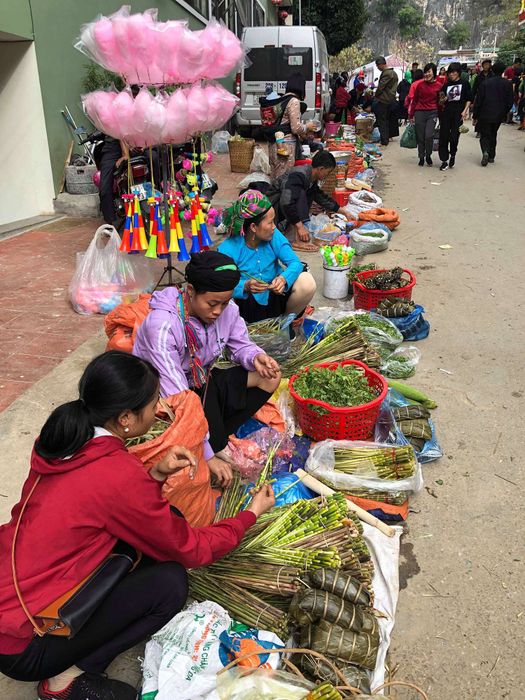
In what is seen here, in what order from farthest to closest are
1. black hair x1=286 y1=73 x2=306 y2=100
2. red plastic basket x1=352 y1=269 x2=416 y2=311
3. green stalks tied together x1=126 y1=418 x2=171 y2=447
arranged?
black hair x1=286 y1=73 x2=306 y2=100, red plastic basket x1=352 y1=269 x2=416 y2=311, green stalks tied together x1=126 y1=418 x2=171 y2=447

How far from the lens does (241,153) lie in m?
10.6

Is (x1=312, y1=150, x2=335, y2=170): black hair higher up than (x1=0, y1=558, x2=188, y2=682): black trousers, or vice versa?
(x1=312, y1=150, x2=335, y2=170): black hair

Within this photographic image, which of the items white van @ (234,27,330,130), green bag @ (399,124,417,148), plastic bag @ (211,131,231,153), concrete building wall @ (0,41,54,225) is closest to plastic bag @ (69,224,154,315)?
concrete building wall @ (0,41,54,225)

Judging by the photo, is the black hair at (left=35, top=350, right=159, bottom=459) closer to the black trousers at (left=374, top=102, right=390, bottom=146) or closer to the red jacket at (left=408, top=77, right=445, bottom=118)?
the red jacket at (left=408, top=77, right=445, bottom=118)

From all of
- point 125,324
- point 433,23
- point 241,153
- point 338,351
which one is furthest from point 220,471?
point 433,23

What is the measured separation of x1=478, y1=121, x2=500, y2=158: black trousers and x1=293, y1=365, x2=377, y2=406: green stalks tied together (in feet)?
33.5

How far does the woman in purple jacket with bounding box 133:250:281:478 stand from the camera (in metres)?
2.69

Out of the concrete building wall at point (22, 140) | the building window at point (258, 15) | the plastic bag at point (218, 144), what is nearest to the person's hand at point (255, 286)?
the concrete building wall at point (22, 140)

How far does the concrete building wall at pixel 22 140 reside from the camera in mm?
7266

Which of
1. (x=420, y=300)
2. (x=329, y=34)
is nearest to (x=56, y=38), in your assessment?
(x=420, y=300)

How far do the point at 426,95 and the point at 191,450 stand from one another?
1079cm

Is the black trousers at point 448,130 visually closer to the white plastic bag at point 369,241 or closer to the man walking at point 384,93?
the man walking at point 384,93

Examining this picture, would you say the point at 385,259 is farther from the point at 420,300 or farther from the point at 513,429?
the point at 513,429

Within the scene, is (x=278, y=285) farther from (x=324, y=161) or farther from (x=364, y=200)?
(x=364, y=200)
